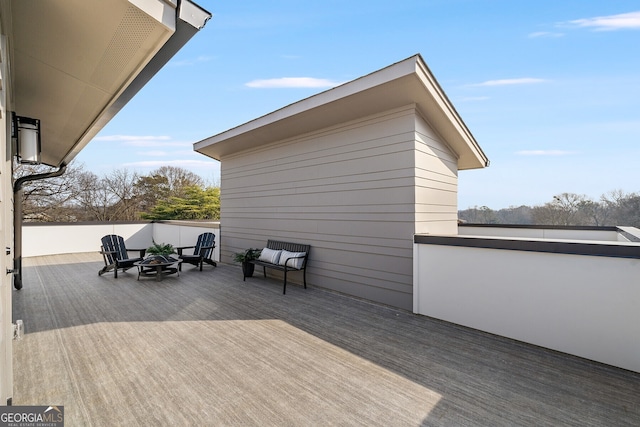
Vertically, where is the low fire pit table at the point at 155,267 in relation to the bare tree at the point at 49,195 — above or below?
below

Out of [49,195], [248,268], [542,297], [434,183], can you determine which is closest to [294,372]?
[542,297]

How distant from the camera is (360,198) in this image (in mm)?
4766

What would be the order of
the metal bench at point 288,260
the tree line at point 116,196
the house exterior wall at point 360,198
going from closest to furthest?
the house exterior wall at point 360,198, the metal bench at point 288,260, the tree line at point 116,196

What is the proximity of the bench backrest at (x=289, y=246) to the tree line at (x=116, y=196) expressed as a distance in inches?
418

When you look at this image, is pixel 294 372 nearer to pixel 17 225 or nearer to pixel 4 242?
pixel 4 242

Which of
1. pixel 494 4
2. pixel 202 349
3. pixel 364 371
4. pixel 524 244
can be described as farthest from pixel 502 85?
pixel 202 349

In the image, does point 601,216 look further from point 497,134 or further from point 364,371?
point 364,371

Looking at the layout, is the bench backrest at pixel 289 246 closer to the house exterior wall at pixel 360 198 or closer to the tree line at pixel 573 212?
the house exterior wall at pixel 360 198

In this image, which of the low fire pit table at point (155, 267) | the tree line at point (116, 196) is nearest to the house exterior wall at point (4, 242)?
the low fire pit table at point (155, 267)

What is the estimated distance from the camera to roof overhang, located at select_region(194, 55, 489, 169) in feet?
12.2

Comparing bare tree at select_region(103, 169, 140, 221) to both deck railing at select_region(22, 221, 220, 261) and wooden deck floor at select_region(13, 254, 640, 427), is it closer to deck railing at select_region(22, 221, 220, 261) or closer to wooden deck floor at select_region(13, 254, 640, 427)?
deck railing at select_region(22, 221, 220, 261)

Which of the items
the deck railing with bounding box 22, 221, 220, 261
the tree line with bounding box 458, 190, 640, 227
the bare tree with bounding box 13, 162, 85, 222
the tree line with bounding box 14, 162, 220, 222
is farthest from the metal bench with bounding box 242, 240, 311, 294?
the bare tree with bounding box 13, 162, 85, 222

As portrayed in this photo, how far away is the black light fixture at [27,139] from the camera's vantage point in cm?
302

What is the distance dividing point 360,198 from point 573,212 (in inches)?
467
